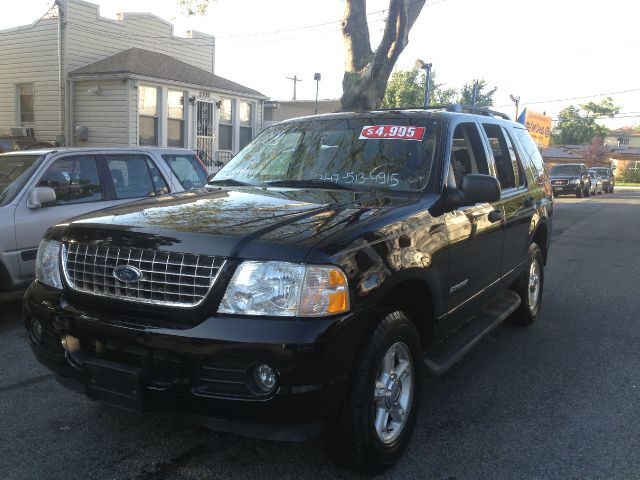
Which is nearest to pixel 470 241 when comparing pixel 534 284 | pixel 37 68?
pixel 534 284

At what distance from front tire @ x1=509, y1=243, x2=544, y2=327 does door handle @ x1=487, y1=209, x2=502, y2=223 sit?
46.6 inches

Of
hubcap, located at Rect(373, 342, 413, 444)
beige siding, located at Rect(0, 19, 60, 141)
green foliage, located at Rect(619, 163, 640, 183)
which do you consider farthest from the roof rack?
green foliage, located at Rect(619, 163, 640, 183)

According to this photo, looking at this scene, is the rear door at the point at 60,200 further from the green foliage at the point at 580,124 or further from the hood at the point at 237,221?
the green foliage at the point at 580,124

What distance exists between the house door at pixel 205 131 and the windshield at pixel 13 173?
12373 mm

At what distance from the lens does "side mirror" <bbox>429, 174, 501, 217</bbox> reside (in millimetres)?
3574

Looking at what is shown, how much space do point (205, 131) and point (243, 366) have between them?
1740cm

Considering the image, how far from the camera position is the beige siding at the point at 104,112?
16812 millimetres

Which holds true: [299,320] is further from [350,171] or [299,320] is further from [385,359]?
[350,171]

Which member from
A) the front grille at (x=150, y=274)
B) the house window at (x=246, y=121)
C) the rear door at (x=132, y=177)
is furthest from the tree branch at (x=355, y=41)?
the front grille at (x=150, y=274)

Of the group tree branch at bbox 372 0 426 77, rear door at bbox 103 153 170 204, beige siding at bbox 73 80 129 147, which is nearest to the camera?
rear door at bbox 103 153 170 204

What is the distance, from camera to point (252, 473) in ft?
9.93

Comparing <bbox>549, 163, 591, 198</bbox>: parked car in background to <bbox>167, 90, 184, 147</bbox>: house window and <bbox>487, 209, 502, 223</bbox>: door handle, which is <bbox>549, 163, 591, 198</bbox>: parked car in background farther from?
<bbox>487, 209, 502, 223</bbox>: door handle

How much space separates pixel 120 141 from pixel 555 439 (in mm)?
15954

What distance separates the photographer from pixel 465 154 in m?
4.30
